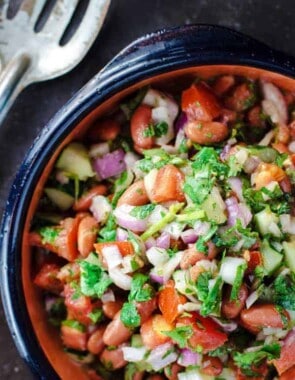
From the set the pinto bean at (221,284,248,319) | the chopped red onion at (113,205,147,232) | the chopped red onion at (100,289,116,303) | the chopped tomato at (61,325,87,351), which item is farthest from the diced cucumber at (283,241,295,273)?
the chopped tomato at (61,325,87,351)

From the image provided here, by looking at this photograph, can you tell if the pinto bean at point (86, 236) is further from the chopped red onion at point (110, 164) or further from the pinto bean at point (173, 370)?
the pinto bean at point (173, 370)

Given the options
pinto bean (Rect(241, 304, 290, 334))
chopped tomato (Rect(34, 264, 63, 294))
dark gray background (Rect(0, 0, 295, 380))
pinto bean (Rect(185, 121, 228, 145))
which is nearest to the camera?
pinto bean (Rect(241, 304, 290, 334))

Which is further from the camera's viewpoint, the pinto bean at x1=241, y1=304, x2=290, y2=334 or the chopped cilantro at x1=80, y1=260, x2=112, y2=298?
the chopped cilantro at x1=80, y1=260, x2=112, y2=298

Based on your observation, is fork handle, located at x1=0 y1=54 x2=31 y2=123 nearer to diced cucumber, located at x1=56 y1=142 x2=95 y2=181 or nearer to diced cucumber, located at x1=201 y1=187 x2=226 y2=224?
diced cucumber, located at x1=56 y1=142 x2=95 y2=181

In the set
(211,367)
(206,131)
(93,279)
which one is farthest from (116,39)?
(211,367)

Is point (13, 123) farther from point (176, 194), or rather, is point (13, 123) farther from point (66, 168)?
point (176, 194)

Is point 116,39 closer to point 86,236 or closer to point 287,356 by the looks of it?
point 86,236

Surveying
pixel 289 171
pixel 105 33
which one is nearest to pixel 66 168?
pixel 105 33

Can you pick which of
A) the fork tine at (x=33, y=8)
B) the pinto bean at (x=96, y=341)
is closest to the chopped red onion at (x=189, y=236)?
the pinto bean at (x=96, y=341)
